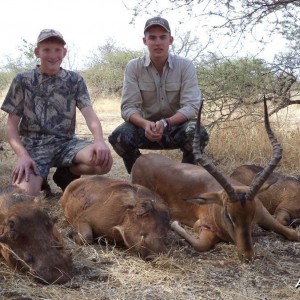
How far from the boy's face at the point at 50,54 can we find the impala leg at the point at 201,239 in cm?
238

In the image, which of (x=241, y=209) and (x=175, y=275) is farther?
(x=241, y=209)

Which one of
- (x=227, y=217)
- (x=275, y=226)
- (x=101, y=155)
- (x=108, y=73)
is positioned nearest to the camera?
(x=227, y=217)

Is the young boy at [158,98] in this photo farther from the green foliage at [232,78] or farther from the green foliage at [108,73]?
the green foliage at [108,73]

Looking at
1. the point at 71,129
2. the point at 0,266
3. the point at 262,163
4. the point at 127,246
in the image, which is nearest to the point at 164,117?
the point at 71,129

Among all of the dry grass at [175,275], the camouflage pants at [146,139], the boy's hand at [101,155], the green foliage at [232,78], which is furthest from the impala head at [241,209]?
the green foliage at [232,78]

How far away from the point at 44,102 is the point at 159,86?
1.49 metres

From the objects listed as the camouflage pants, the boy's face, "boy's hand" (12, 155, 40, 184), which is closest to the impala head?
"boy's hand" (12, 155, 40, 184)

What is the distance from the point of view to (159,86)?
6.94 meters

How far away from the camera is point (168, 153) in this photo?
30.9ft

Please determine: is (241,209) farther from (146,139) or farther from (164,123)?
(146,139)

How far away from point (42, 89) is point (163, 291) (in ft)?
10.4

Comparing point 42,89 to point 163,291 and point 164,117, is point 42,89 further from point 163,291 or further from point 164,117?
point 163,291

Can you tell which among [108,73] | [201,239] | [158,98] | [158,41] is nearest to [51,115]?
[158,98]

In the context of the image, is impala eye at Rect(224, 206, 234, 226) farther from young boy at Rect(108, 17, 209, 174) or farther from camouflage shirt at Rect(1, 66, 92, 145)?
camouflage shirt at Rect(1, 66, 92, 145)
